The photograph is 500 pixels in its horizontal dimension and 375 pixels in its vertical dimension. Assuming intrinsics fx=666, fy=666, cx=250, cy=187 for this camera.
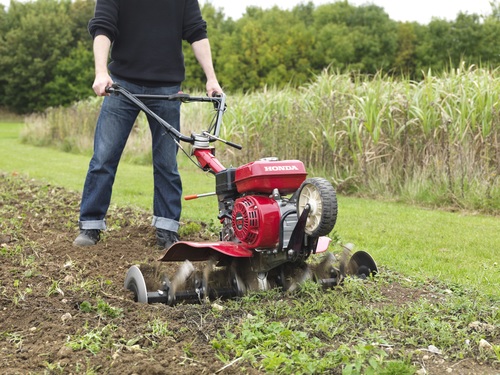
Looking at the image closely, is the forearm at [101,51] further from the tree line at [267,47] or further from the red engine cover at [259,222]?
the tree line at [267,47]

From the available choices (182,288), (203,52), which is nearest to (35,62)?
(203,52)

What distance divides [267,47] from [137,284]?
36.6 meters

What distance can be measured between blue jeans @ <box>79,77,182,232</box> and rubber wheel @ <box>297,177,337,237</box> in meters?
1.86

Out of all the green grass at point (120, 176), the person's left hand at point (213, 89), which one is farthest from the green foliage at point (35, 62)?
the person's left hand at point (213, 89)

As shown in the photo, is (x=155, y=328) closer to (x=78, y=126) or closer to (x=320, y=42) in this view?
(x=78, y=126)

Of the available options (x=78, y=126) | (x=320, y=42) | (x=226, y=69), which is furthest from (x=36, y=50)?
(x=78, y=126)

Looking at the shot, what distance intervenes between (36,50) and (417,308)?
166ft

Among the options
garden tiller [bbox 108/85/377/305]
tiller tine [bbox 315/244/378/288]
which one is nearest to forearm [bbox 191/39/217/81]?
garden tiller [bbox 108/85/377/305]

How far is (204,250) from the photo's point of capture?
373 cm

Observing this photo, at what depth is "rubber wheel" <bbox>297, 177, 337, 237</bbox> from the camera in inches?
128

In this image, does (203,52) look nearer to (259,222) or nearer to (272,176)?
(272,176)

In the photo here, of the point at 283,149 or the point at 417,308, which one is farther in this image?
the point at 283,149

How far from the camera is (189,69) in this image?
39688mm

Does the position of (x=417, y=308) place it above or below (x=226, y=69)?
below
